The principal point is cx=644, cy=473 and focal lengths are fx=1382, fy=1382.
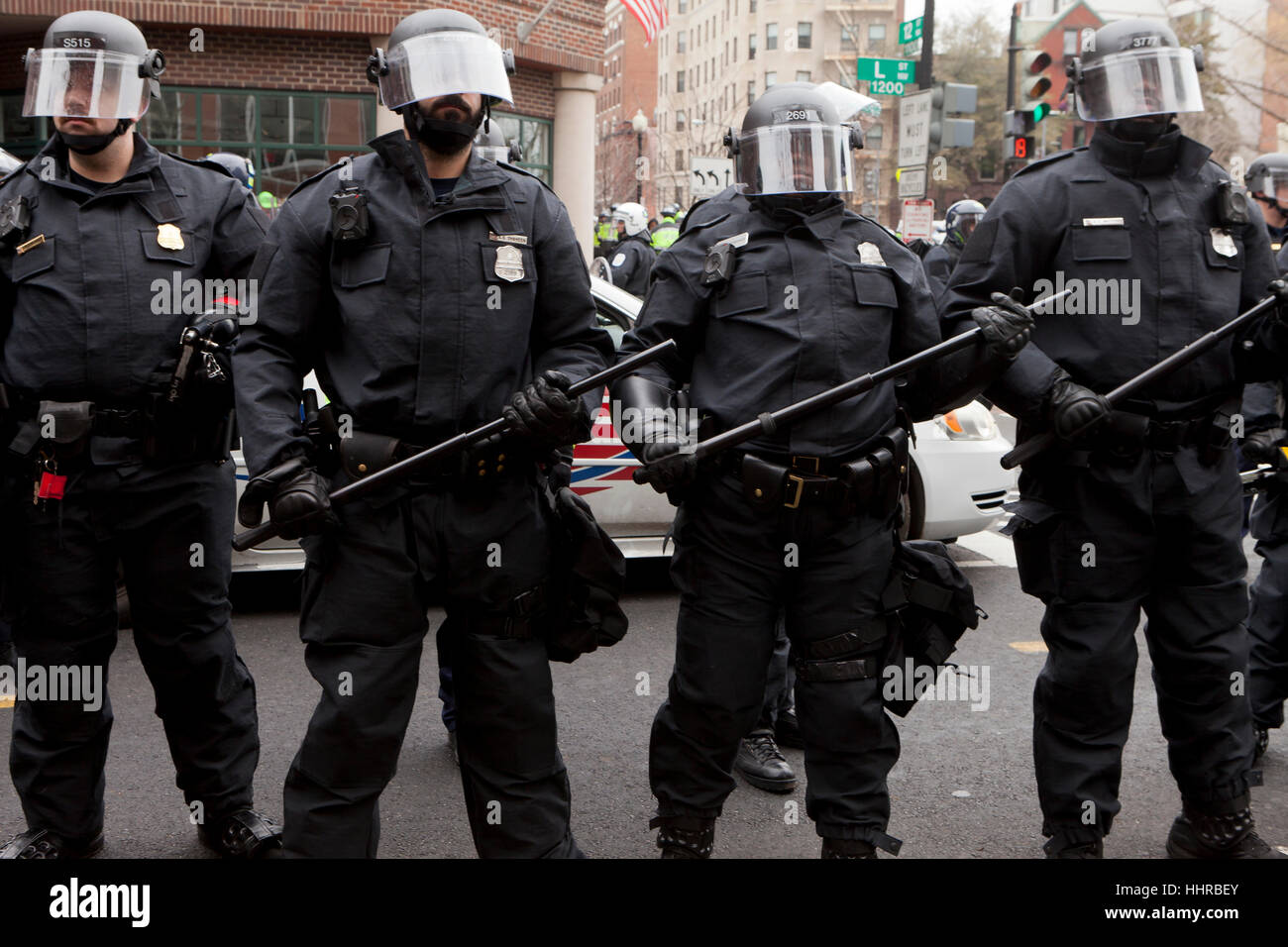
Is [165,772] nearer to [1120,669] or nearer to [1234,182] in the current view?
[1120,669]

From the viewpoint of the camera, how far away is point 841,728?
3545 millimetres

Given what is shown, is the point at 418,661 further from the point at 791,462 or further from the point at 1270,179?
the point at 1270,179

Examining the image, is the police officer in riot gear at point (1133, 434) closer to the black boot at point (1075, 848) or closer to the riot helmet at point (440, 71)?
the black boot at point (1075, 848)

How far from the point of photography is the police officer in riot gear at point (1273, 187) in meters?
7.00

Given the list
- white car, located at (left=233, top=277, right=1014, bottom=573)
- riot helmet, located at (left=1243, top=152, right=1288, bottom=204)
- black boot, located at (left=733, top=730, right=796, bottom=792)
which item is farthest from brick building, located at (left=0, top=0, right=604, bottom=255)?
black boot, located at (left=733, top=730, right=796, bottom=792)

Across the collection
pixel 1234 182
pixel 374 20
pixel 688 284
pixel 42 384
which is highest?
pixel 374 20

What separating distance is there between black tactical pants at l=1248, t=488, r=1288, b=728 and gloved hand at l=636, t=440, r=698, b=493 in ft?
7.43

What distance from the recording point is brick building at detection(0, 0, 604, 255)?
18656 mm

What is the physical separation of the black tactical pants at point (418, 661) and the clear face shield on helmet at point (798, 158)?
1067 millimetres

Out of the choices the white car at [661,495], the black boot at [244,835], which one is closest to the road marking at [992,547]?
the white car at [661,495]
